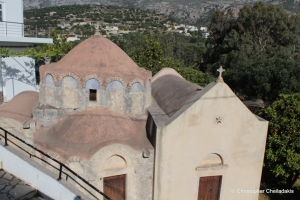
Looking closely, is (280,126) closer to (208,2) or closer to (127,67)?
(127,67)

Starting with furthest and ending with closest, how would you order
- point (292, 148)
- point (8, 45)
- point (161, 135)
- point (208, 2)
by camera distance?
point (208, 2) < point (8, 45) < point (292, 148) < point (161, 135)

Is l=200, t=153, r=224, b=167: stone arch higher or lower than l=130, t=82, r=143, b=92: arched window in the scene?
lower

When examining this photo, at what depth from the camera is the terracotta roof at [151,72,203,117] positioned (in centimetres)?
1125

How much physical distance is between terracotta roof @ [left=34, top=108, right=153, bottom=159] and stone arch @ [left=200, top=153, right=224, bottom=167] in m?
2.21

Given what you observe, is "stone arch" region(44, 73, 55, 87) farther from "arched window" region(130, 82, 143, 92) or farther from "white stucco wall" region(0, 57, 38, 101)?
"white stucco wall" region(0, 57, 38, 101)

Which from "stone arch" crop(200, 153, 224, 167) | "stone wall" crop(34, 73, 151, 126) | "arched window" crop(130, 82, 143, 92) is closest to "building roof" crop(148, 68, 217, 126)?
"arched window" crop(130, 82, 143, 92)

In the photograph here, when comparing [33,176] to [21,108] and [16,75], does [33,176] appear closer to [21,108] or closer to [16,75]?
[21,108]

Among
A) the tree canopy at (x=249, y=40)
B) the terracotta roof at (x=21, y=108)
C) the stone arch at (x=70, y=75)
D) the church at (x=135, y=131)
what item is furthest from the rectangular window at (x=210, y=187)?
the tree canopy at (x=249, y=40)

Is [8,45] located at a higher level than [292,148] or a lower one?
higher

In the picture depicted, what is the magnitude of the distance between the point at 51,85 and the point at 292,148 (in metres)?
10.9

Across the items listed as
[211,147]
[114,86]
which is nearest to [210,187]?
[211,147]

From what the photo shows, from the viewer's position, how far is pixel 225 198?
37.3 feet

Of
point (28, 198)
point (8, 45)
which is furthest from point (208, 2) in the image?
point (28, 198)

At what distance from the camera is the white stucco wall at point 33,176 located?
655 cm
